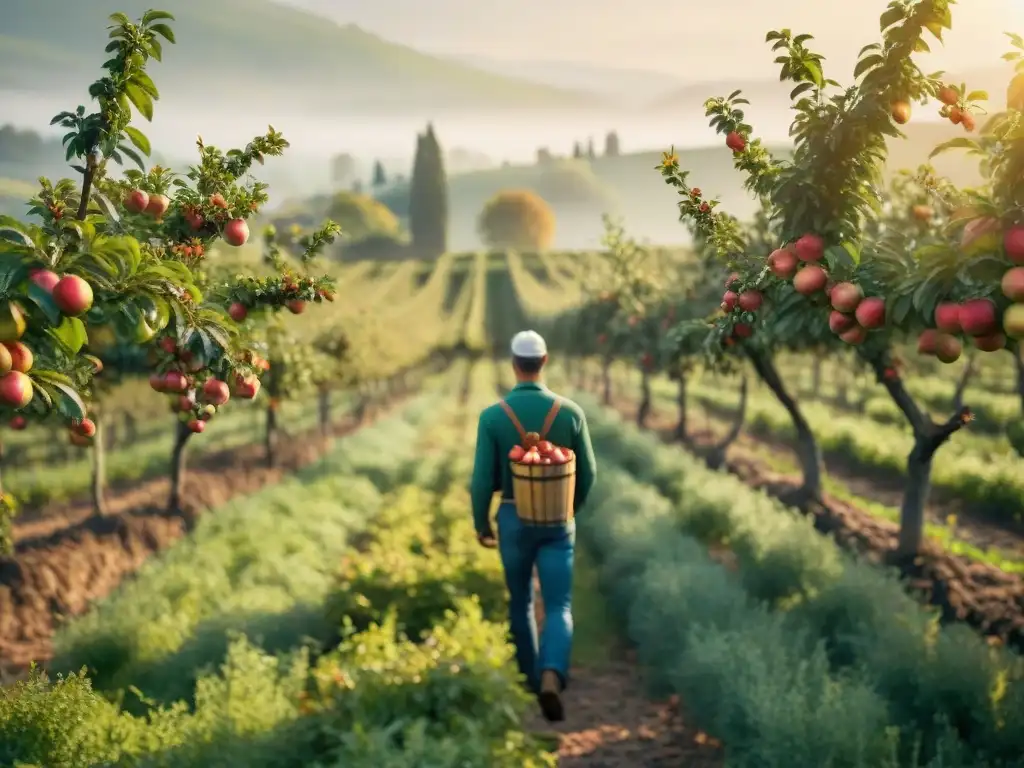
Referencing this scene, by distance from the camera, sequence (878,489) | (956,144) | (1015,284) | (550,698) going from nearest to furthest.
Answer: (1015,284) → (956,144) → (550,698) → (878,489)

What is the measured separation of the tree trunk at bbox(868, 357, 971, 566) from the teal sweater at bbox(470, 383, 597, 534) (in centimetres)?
435

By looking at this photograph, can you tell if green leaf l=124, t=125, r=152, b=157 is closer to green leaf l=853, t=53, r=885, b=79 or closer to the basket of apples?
the basket of apples

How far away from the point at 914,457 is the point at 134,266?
340 inches

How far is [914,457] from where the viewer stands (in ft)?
29.2

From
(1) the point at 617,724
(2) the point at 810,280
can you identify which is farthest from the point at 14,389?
(1) the point at 617,724

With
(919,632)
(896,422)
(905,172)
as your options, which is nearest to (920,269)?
(919,632)

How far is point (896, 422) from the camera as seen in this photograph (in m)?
24.0

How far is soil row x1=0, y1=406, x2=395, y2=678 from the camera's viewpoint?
945 centimetres

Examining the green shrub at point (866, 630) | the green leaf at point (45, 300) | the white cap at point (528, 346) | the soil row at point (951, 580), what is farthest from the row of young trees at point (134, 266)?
the soil row at point (951, 580)

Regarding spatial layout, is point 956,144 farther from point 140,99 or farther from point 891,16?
point 140,99

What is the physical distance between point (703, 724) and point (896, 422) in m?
20.9

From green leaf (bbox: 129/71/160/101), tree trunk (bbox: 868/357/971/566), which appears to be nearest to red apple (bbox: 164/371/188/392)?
green leaf (bbox: 129/71/160/101)

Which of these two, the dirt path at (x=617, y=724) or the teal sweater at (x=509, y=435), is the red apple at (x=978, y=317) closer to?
the teal sweater at (x=509, y=435)

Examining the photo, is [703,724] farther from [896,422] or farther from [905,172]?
[896,422]
